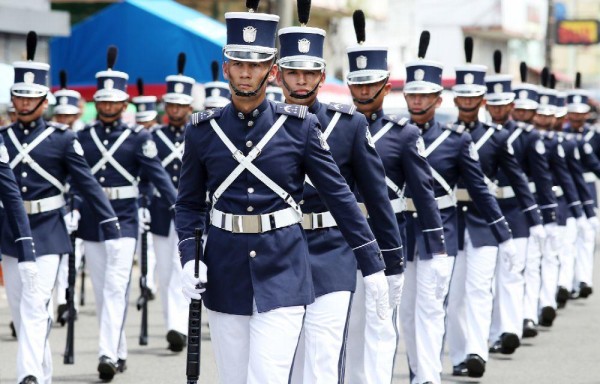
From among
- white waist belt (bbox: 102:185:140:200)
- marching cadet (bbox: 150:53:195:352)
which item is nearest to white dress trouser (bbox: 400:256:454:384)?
marching cadet (bbox: 150:53:195:352)

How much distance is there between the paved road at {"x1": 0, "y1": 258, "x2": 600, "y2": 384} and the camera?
1127cm

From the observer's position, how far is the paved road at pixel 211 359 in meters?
11.3

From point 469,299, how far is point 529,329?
2727 millimetres

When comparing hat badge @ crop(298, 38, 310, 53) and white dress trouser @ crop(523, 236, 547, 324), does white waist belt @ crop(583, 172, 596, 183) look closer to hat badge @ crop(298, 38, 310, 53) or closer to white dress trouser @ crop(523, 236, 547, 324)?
white dress trouser @ crop(523, 236, 547, 324)

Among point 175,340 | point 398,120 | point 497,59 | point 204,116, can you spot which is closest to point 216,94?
point 497,59

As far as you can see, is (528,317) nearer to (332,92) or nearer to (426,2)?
(332,92)

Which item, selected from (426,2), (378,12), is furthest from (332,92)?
(426,2)

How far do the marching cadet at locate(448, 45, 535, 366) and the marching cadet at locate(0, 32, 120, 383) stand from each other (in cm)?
272

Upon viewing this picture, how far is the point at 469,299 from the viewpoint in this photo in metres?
11.4

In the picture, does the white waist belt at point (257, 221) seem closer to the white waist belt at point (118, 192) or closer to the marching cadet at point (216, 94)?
the white waist belt at point (118, 192)

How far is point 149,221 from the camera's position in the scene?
1372 centimetres

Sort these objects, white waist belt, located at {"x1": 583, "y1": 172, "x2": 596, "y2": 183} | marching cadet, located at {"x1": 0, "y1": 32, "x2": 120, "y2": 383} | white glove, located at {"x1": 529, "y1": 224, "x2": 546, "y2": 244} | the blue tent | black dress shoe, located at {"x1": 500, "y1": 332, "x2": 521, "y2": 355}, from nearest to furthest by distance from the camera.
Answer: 1. marching cadet, located at {"x1": 0, "y1": 32, "x2": 120, "y2": 383}
2. black dress shoe, located at {"x1": 500, "y1": 332, "x2": 521, "y2": 355}
3. white glove, located at {"x1": 529, "y1": 224, "x2": 546, "y2": 244}
4. white waist belt, located at {"x1": 583, "y1": 172, "x2": 596, "y2": 183}
5. the blue tent

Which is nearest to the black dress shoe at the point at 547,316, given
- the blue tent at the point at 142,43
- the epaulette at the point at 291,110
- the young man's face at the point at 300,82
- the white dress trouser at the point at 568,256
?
the white dress trouser at the point at 568,256

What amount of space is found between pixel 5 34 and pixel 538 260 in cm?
918
